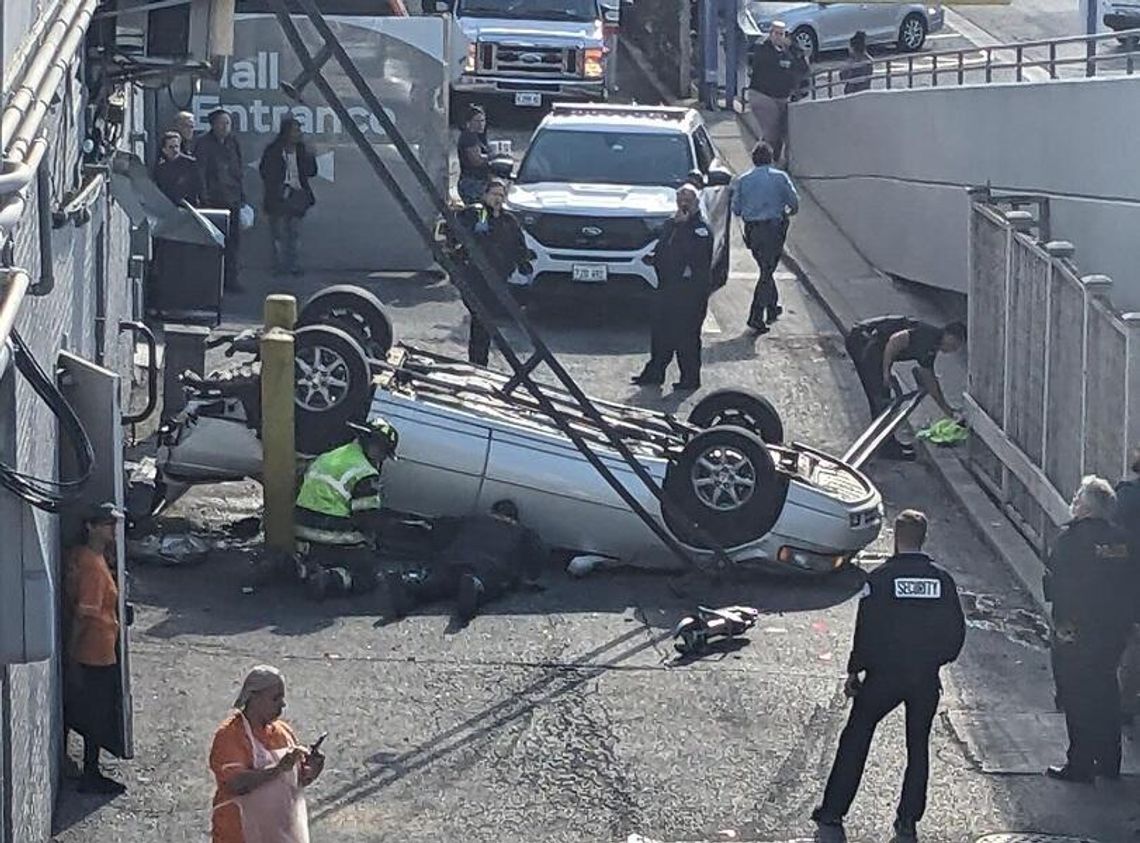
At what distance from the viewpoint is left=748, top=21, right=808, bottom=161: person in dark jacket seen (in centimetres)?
2958

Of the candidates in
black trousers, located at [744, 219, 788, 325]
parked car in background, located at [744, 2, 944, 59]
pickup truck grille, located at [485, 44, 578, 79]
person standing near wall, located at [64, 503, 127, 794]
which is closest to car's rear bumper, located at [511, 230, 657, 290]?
black trousers, located at [744, 219, 788, 325]

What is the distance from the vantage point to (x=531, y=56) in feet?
103

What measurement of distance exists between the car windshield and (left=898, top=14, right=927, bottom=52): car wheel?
54.4 feet

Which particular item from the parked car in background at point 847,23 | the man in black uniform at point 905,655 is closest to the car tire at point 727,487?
the man in black uniform at point 905,655

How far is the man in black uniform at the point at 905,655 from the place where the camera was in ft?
32.9

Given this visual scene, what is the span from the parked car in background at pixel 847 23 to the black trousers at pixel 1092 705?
2706 centimetres

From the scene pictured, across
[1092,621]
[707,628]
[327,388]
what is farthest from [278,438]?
[1092,621]

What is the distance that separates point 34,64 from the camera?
8.02 m

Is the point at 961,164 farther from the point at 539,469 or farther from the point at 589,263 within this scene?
the point at 539,469

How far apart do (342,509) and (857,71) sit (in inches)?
644

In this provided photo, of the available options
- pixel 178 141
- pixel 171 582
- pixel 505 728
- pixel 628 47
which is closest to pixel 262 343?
pixel 171 582

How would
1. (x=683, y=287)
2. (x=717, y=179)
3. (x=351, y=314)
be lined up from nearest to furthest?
(x=351, y=314)
(x=683, y=287)
(x=717, y=179)

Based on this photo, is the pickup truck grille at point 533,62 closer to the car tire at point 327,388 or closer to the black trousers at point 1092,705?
the car tire at point 327,388

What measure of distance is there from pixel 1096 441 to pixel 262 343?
5.09 meters
